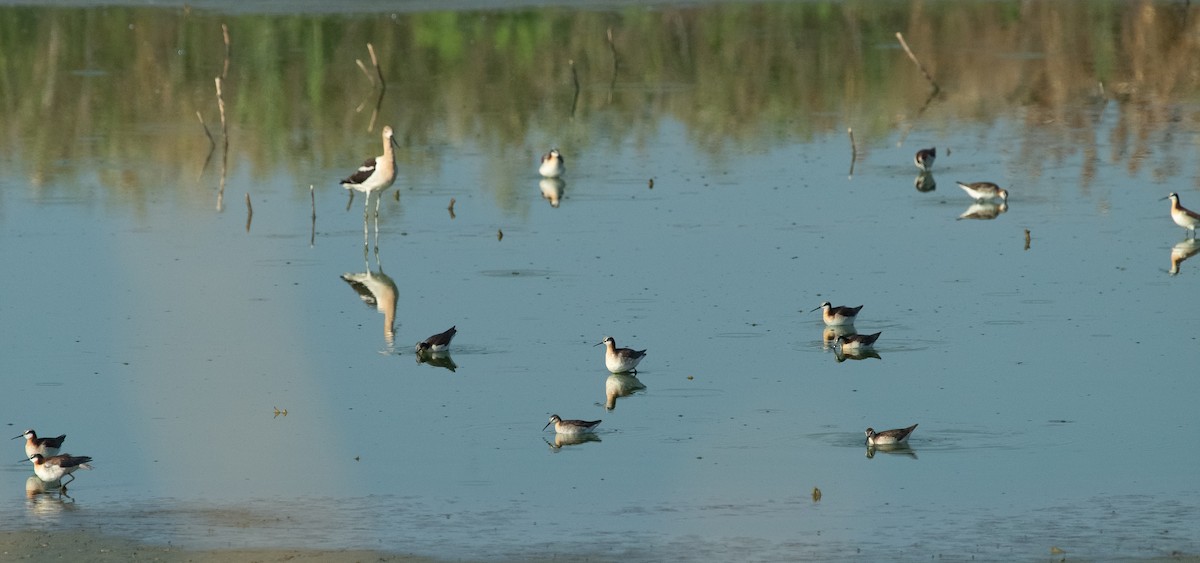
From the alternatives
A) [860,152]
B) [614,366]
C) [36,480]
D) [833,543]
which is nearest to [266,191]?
[860,152]

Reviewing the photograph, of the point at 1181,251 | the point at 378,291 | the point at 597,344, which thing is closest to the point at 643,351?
the point at 597,344

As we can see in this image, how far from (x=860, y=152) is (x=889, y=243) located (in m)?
7.58

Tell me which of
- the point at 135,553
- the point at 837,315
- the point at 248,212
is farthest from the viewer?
the point at 248,212

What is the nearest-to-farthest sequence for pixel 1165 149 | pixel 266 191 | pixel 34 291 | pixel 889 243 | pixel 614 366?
pixel 614 366, pixel 34 291, pixel 889 243, pixel 266 191, pixel 1165 149

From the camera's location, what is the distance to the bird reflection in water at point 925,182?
28.9 m

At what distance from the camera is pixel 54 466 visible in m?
15.0

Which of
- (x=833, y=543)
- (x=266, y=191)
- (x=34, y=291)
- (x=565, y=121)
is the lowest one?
(x=833, y=543)

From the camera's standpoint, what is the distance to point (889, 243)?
2472cm

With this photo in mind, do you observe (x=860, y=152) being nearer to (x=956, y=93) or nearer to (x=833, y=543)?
(x=956, y=93)

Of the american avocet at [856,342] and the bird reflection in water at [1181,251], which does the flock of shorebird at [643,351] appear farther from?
the bird reflection in water at [1181,251]

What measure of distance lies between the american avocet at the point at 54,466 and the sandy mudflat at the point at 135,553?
1.28m

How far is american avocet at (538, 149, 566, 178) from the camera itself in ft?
96.6

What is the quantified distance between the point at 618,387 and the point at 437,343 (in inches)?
87.3

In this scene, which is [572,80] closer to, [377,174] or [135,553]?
[377,174]
